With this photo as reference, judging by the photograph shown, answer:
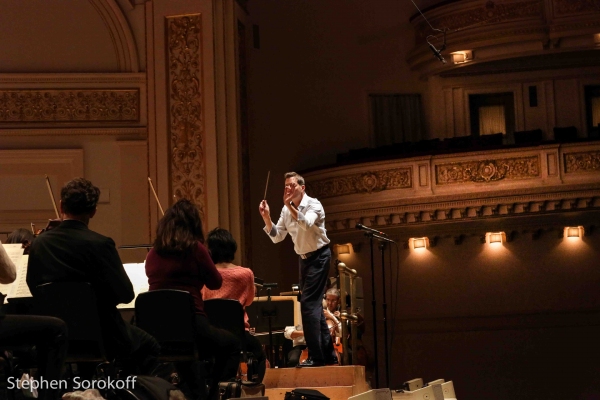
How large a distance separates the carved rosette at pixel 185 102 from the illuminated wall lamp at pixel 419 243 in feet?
13.7

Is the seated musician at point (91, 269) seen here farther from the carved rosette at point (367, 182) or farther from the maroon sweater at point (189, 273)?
the carved rosette at point (367, 182)

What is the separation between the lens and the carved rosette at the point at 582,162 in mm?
14453

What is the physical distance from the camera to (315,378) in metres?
6.41

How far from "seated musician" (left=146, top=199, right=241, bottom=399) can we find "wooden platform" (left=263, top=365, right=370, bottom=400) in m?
1.42

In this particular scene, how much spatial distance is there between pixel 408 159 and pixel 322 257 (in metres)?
8.51

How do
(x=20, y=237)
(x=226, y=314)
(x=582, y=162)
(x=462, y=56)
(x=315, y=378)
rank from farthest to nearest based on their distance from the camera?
(x=462, y=56) → (x=582, y=162) → (x=20, y=237) → (x=315, y=378) → (x=226, y=314)

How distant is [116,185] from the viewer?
13.6 metres

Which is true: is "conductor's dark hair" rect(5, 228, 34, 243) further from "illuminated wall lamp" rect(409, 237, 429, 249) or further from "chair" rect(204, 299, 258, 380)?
"illuminated wall lamp" rect(409, 237, 429, 249)

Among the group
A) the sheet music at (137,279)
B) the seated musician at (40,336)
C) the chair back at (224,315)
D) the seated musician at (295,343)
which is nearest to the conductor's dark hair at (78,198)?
the seated musician at (40,336)

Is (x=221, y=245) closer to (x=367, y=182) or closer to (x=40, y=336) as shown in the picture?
(x=40, y=336)

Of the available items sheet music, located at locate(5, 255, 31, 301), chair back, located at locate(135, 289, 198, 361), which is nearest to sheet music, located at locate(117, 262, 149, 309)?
sheet music, located at locate(5, 255, 31, 301)

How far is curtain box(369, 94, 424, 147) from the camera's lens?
16859 mm

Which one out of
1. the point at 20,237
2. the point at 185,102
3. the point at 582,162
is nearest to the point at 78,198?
the point at 20,237

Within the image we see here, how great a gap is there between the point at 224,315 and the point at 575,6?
11884 millimetres
